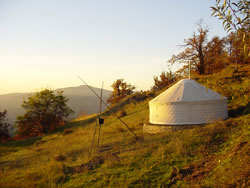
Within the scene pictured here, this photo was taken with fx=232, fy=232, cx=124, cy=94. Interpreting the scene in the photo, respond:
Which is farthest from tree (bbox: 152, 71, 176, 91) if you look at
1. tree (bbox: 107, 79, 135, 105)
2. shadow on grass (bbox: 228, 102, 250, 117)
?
shadow on grass (bbox: 228, 102, 250, 117)

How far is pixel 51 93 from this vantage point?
2989cm

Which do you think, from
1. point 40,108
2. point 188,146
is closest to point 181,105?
point 188,146

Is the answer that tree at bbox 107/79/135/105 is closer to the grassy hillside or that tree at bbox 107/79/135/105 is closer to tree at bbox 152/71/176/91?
tree at bbox 152/71/176/91

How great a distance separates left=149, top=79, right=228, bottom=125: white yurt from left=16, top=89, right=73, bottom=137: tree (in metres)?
20.5

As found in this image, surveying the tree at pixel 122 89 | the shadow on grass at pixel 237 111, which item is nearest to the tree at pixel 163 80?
the tree at pixel 122 89

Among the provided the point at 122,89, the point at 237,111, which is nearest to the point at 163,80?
the point at 122,89

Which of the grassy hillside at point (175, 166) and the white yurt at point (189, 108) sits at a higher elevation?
the white yurt at point (189, 108)

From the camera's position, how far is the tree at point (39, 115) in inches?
1114

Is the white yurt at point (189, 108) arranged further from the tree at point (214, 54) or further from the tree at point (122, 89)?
the tree at point (122, 89)

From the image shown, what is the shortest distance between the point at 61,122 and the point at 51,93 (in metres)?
4.40

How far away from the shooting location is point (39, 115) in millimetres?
28719

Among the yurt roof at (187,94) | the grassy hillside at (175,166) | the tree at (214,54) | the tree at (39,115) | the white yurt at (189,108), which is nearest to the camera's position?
the grassy hillside at (175,166)

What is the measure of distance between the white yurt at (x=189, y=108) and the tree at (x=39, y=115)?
2046 centimetres

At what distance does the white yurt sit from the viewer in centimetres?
1096
